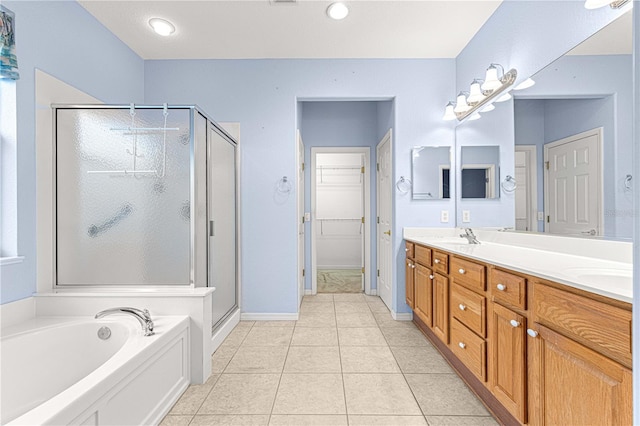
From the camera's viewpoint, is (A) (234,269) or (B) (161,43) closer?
(B) (161,43)

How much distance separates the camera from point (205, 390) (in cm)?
185

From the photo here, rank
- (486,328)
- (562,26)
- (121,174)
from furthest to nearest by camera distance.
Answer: (121,174), (562,26), (486,328)

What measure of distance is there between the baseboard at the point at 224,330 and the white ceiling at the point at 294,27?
101 inches

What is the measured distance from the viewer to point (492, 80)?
7.64 ft

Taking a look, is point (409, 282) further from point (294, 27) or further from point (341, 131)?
point (294, 27)

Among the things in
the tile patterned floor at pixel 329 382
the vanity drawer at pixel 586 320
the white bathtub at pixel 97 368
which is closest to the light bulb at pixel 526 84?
the vanity drawer at pixel 586 320

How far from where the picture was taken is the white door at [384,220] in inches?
133

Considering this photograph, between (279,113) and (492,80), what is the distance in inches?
75.4

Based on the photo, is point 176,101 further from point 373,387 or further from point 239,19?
point 373,387

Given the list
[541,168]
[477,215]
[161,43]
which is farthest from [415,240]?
[161,43]

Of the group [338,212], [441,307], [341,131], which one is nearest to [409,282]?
[441,307]

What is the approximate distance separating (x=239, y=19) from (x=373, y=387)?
291 cm

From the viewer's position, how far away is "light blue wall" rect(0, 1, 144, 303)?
1.79 meters

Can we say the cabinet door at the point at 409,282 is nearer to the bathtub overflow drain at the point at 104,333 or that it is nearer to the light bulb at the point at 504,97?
the light bulb at the point at 504,97
